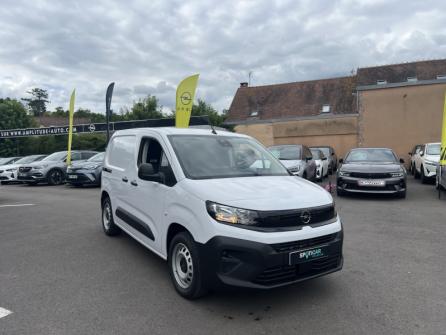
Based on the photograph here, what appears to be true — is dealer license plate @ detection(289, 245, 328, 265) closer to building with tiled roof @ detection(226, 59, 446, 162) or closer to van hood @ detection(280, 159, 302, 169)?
van hood @ detection(280, 159, 302, 169)

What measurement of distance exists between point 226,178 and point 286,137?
91.9ft

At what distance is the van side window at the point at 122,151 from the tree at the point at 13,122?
34439 millimetres

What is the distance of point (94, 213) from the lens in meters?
8.80

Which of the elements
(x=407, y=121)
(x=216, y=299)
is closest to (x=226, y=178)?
(x=216, y=299)

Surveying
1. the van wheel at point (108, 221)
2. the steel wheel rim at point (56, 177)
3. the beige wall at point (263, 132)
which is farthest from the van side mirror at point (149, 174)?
the beige wall at point (263, 132)

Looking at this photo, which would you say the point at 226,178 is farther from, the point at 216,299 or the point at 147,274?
the point at 147,274

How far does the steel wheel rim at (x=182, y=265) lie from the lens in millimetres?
3688

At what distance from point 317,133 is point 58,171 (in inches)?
806

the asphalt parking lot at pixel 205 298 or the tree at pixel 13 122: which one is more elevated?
the tree at pixel 13 122

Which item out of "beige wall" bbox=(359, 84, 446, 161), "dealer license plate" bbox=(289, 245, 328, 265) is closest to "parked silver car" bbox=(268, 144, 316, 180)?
"dealer license plate" bbox=(289, 245, 328, 265)

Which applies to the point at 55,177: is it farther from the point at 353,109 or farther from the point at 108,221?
the point at 353,109

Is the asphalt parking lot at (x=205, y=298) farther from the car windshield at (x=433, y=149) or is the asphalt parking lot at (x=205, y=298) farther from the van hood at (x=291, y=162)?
the car windshield at (x=433, y=149)

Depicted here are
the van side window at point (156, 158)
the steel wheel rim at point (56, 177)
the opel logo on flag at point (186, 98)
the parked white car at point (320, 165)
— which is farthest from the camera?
the steel wheel rim at point (56, 177)

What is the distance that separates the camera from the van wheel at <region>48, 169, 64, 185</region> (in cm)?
1686
